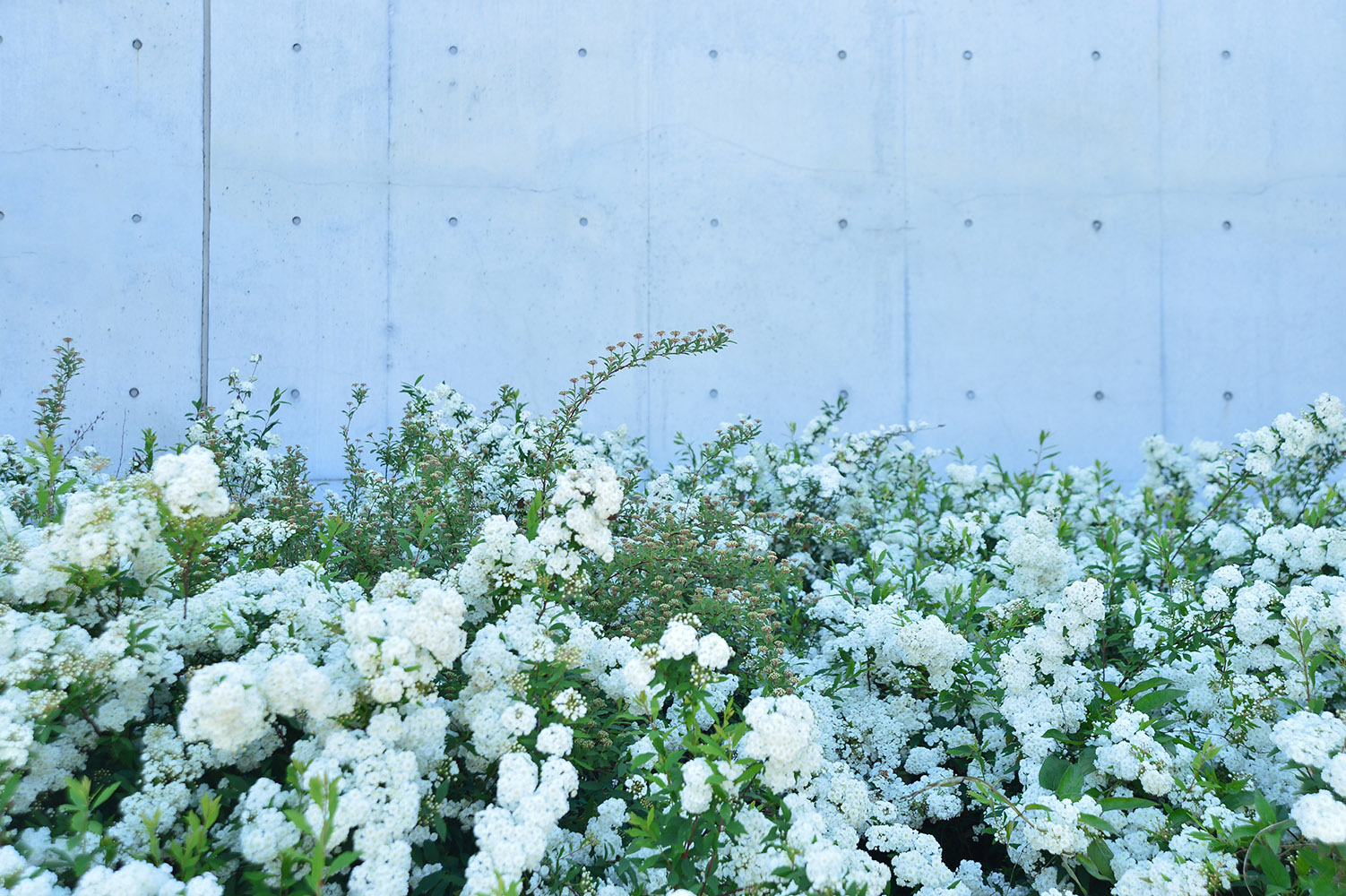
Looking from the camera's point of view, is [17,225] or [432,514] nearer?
[432,514]

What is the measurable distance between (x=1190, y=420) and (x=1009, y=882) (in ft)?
12.7

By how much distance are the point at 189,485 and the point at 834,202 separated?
12.9 feet

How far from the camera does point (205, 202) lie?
4.39 metres

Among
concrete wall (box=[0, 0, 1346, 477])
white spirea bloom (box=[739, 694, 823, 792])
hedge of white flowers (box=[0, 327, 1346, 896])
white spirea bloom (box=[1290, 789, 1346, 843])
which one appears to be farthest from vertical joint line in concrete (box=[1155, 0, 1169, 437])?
white spirea bloom (box=[739, 694, 823, 792])

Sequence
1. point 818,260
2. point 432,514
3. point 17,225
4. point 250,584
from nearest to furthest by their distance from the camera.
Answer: point 250,584
point 432,514
point 17,225
point 818,260

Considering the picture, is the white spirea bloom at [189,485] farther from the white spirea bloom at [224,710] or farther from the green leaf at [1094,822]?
the green leaf at [1094,822]

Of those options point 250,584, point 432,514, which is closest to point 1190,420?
point 432,514

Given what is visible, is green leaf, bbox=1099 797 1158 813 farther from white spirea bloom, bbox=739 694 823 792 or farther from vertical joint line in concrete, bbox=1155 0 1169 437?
vertical joint line in concrete, bbox=1155 0 1169 437

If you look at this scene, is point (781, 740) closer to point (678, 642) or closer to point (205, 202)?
point (678, 642)

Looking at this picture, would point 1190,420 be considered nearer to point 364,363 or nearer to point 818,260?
point 818,260

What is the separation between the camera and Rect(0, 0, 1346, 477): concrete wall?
14.6ft

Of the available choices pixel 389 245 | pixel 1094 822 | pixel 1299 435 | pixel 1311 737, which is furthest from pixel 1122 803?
pixel 389 245

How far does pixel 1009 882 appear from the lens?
56.4 inches

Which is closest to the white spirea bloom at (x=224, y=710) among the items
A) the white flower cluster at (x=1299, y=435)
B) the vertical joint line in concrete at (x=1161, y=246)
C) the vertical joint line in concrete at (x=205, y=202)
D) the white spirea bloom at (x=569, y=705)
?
the white spirea bloom at (x=569, y=705)
